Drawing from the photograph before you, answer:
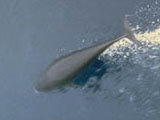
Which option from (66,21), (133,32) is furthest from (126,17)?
(66,21)

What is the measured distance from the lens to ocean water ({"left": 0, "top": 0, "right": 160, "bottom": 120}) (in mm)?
1277

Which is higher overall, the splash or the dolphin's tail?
the dolphin's tail

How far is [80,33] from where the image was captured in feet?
4.45

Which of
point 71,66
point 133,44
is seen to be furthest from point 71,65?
point 133,44

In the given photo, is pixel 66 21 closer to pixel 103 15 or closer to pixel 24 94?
pixel 103 15

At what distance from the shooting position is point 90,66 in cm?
130

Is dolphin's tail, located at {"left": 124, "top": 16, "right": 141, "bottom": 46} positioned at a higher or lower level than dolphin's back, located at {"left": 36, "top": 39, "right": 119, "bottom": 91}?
higher

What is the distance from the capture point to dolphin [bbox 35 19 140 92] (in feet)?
4.22

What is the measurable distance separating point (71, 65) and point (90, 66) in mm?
57

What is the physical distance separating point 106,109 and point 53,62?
21cm

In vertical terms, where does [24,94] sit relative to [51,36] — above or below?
below

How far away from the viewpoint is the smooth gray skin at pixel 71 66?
129 centimetres

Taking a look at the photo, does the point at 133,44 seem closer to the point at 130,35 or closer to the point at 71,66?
the point at 130,35

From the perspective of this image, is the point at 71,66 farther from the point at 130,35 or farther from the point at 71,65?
the point at 130,35
